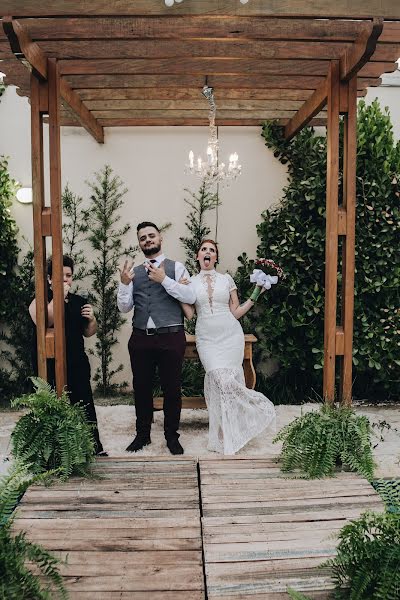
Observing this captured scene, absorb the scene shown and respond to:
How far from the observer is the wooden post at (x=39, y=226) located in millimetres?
4465

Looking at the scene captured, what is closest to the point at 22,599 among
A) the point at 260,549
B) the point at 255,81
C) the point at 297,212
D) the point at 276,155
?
the point at 260,549

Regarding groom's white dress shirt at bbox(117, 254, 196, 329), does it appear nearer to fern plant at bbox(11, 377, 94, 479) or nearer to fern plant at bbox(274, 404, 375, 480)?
fern plant at bbox(11, 377, 94, 479)

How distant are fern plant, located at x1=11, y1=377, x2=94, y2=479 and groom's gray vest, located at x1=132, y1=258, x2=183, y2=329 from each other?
4.07 ft

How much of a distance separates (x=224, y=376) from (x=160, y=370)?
2.02ft

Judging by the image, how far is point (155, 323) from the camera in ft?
16.4

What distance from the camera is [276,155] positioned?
7.55 metres

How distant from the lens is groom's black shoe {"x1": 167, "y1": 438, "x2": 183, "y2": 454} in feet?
16.6

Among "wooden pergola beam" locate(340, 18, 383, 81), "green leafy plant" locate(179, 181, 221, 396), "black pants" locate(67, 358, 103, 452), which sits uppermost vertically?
"wooden pergola beam" locate(340, 18, 383, 81)

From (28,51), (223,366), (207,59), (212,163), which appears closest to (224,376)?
(223,366)

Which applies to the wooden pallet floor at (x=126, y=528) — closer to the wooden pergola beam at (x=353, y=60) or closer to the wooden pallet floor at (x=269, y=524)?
the wooden pallet floor at (x=269, y=524)

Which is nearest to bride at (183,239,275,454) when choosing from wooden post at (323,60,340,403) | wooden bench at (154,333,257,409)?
wooden bench at (154,333,257,409)

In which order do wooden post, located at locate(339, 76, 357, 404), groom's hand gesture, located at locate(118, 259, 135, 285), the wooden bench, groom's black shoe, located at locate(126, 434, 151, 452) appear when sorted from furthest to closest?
the wooden bench < groom's black shoe, located at locate(126, 434, 151, 452) < groom's hand gesture, located at locate(118, 259, 135, 285) < wooden post, located at locate(339, 76, 357, 404)

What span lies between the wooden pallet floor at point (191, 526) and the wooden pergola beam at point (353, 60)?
278 cm

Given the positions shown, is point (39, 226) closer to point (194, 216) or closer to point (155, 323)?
point (155, 323)
